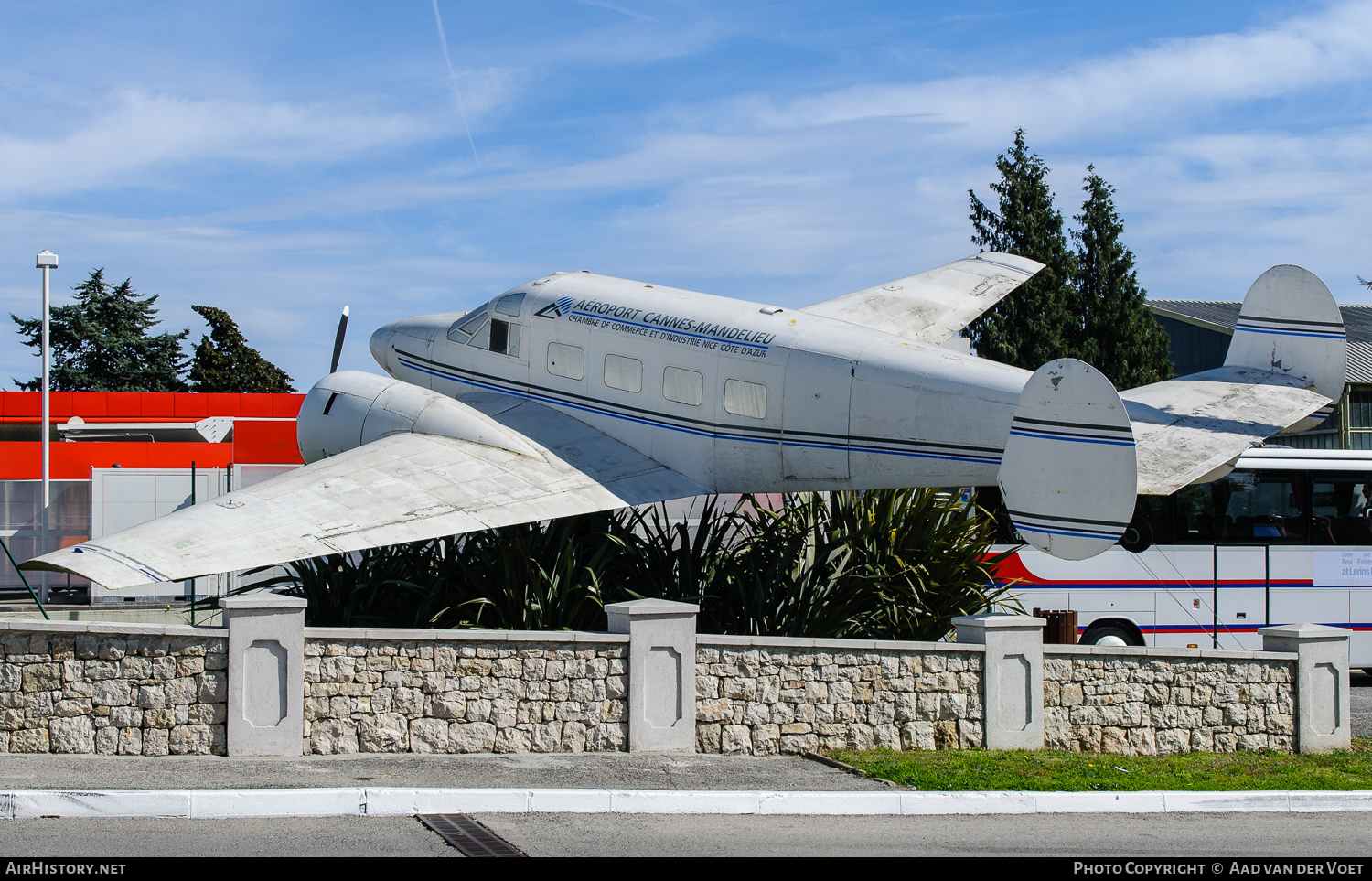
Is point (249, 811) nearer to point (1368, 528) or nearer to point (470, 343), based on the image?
point (470, 343)

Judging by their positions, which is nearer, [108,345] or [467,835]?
[467,835]

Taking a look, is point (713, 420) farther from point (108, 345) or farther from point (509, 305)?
point (108, 345)

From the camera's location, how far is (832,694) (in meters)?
11.8

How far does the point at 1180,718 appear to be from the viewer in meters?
13.0

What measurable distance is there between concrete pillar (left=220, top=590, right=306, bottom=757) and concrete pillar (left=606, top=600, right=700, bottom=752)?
9.82 feet

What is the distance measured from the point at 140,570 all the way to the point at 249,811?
3005mm

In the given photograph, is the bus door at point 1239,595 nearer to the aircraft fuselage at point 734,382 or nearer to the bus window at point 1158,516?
the bus window at point 1158,516

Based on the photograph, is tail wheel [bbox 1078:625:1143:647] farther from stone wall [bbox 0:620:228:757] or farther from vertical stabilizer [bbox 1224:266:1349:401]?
stone wall [bbox 0:620:228:757]

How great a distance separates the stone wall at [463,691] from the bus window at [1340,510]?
41.8 ft

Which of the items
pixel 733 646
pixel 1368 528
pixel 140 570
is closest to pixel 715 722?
pixel 733 646

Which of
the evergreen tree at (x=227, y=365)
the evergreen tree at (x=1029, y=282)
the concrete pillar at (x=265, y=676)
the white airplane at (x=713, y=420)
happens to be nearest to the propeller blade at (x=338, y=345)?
the white airplane at (x=713, y=420)

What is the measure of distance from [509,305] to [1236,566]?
38.7ft

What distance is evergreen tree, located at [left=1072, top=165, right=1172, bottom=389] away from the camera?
119 ft

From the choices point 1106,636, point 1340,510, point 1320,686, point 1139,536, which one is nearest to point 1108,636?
point 1106,636
